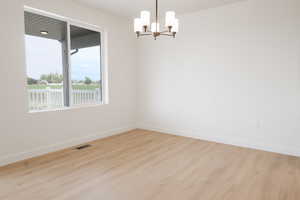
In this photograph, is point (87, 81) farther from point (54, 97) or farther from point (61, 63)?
point (54, 97)

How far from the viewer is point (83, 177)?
244 cm

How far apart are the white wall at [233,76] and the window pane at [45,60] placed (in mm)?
1995

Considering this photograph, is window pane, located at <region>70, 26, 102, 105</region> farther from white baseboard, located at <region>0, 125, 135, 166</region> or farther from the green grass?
white baseboard, located at <region>0, 125, 135, 166</region>

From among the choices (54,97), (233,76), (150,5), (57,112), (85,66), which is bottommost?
(57,112)

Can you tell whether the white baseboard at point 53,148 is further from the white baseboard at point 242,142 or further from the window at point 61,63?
the white baseboard at point 242,142

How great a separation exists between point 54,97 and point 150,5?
243cm

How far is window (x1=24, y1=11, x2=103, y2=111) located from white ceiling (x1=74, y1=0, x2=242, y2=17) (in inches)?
22.0

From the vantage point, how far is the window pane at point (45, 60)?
122 inches

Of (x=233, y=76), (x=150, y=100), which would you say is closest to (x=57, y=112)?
(x=150, y=100)

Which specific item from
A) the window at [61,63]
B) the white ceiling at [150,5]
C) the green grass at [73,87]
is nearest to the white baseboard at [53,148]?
the window at [61,63]

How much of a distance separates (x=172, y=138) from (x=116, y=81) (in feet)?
5.75

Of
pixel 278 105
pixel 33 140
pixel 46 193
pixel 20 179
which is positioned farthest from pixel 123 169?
pixel 278 105

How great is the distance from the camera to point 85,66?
3928 mm

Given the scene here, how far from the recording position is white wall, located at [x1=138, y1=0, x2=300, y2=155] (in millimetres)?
3158
